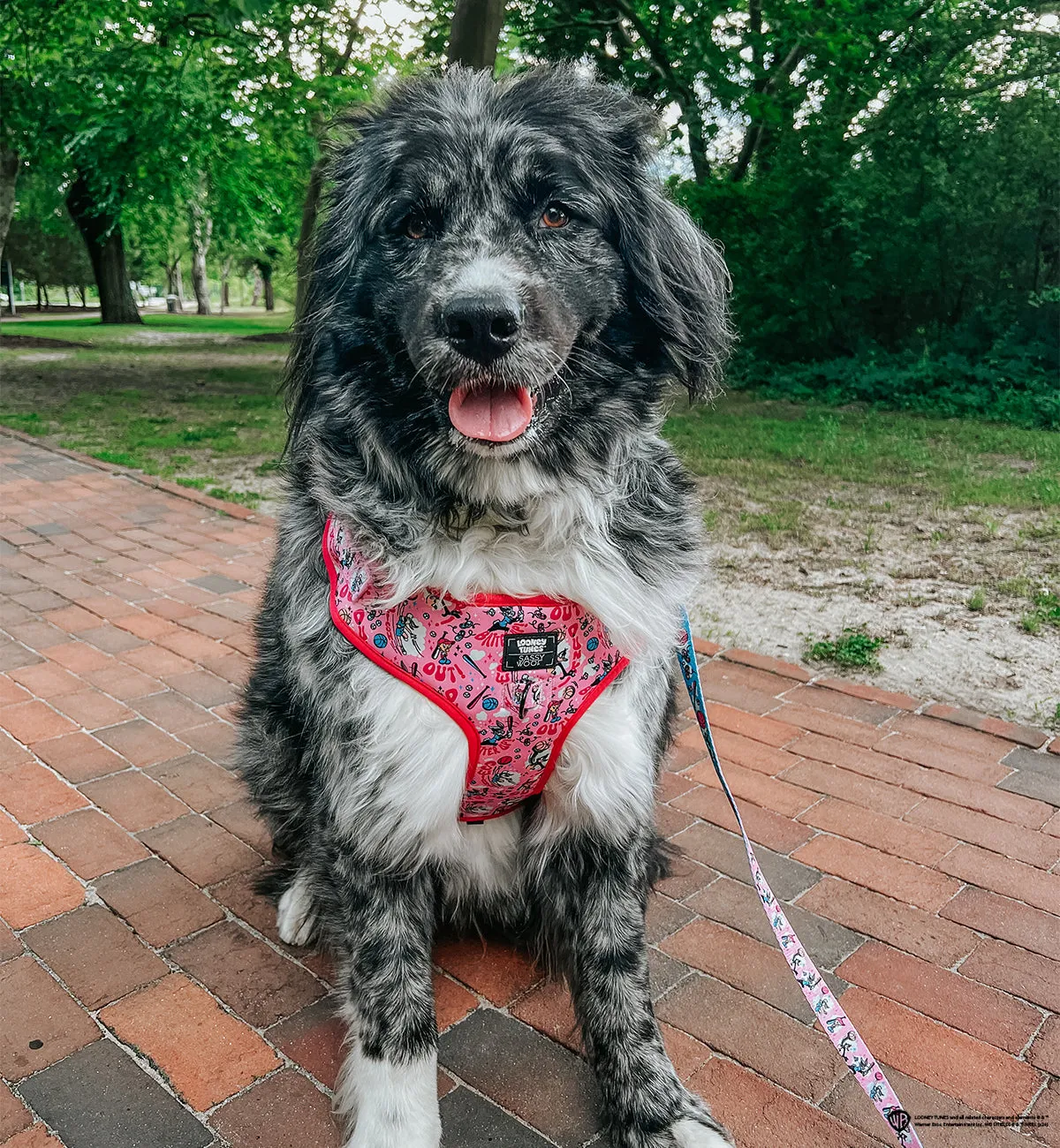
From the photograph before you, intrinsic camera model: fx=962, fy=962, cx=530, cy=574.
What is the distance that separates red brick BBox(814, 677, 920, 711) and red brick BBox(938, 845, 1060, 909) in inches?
41.0

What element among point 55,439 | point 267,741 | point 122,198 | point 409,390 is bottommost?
point 55,439

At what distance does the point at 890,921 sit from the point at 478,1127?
50.6 inches

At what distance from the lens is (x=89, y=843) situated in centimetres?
290

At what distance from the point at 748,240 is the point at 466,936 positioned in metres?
12.1

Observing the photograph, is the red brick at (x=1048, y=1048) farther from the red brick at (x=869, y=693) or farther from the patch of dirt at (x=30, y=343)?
the patch of dirt at (x=30, y=343)

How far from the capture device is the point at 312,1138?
1970 mm

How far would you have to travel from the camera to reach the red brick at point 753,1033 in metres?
2.13

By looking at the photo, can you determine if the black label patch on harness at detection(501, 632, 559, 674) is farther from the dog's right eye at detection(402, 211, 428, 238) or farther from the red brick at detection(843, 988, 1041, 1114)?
the red brick at detection(843, 988, 1041, 1114)

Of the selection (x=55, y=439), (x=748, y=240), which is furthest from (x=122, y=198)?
(x=748, y=240)

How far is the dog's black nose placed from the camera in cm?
179

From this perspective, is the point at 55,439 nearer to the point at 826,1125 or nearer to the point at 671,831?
the point at 671,831

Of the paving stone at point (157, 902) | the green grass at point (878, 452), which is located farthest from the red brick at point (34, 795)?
the green grass at point (878, 452)

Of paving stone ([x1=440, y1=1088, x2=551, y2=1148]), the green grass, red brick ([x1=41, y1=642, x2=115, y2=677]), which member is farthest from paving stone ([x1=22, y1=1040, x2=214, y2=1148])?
the green grass

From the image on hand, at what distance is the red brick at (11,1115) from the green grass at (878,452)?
619 centimetres
